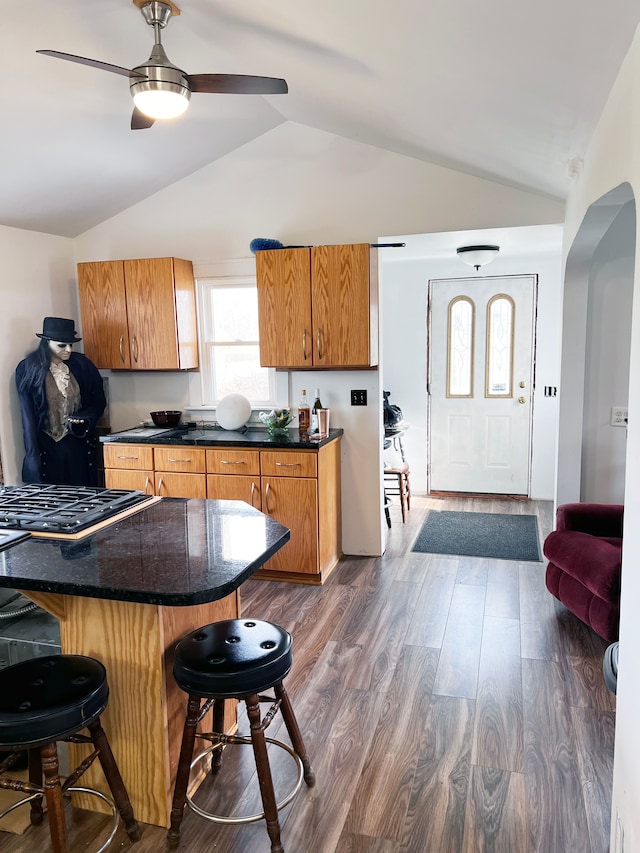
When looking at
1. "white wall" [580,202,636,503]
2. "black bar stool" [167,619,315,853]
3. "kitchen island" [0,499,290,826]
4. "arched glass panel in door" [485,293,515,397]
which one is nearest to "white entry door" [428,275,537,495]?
"arched glass panel in door" [485,293,515,397]

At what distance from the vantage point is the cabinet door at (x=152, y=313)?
418 cm

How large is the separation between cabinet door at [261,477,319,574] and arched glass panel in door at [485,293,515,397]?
2750mm

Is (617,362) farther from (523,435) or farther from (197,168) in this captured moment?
(197,168)

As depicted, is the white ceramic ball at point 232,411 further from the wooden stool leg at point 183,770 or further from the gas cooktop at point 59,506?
the wooden stool leg at point 183,770

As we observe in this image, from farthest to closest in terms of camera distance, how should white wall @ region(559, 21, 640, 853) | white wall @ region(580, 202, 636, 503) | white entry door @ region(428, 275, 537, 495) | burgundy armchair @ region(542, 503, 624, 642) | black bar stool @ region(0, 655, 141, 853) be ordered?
white entry door @ region(428, 275, 537, 495) → white wall @ region(580, 202, 636, 503) → burgundy armchair @ region(542, 503, 624, 642) → black bar stool @ region(0, 655, 141, 853) → white wall @ region(559, 21, 640, 853)

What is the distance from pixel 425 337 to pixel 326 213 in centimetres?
218

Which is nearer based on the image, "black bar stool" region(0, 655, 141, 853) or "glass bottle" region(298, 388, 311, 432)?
"black bar stool" region(0, 655, 141, 853)

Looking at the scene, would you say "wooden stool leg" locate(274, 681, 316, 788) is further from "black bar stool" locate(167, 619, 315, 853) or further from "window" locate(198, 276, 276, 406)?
"window" locate(198, 276, 276, 406)

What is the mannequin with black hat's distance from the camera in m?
4.05

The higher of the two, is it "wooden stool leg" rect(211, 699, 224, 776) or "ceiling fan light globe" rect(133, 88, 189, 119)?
"ceiling fan light globe" rect(133, 88, 189, 119)

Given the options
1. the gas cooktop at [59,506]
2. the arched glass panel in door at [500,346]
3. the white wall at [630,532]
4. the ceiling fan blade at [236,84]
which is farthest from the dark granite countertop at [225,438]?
the white wall at [630,532]

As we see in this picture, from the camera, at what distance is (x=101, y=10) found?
7.97 ft

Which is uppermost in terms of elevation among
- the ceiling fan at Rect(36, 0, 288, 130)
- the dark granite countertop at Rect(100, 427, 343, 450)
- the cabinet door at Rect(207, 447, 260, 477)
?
the ceiling fan at Rect(36, 0, 288, 130)

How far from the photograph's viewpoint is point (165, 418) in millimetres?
4445
